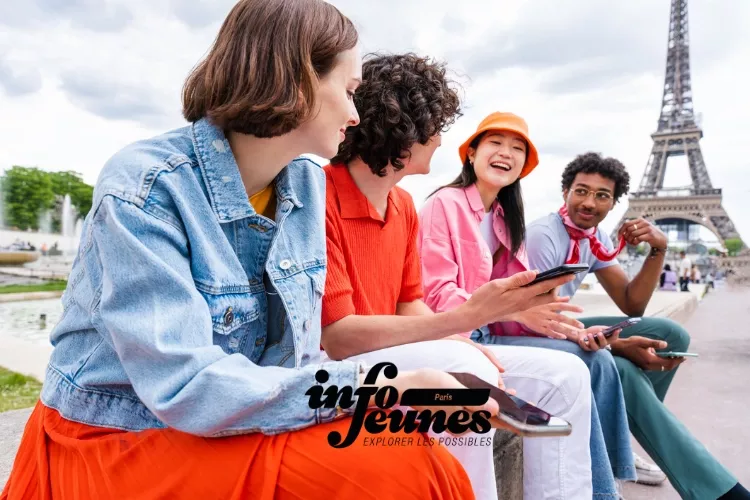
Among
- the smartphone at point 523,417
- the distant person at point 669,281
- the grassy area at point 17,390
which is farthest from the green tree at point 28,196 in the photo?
the smartphone at point 523,417

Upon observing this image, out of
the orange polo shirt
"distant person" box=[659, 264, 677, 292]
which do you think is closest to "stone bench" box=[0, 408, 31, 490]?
the orange polo shirt

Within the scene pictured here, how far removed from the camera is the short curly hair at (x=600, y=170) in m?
3.10

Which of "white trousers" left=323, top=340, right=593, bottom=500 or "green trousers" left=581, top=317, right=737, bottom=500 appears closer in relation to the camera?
"white trousers" left=323, top=340, right=593, bottom=500

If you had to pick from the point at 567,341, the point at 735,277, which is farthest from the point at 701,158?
the point at 567,341

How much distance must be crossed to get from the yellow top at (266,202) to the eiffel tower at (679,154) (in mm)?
31872

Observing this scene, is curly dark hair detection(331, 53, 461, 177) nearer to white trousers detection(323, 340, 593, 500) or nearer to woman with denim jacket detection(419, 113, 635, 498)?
woman with denim jacket detection(419, 113, 635, 498)

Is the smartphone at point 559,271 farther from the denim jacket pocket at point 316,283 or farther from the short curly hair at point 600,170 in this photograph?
the short curly hair at point 600,170

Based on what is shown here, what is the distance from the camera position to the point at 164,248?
39.3 inches

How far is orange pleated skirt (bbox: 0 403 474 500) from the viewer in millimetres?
909

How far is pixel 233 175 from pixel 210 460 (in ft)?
1.78

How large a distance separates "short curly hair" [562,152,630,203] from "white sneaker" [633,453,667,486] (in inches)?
54.2

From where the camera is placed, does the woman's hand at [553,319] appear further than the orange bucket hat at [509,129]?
No

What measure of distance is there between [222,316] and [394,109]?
0.99 m

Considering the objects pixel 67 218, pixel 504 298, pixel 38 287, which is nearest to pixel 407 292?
A: pixel 504 298
